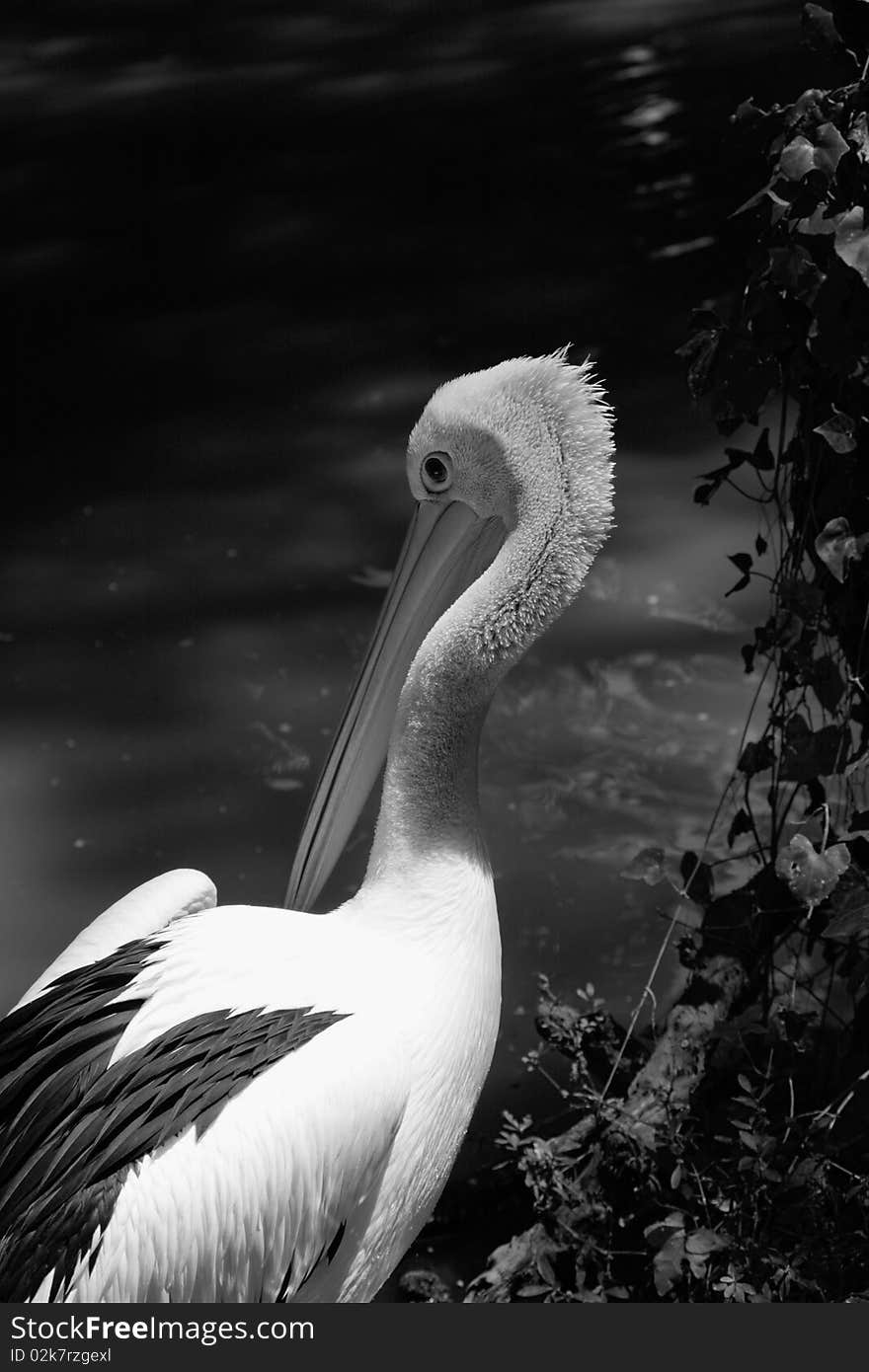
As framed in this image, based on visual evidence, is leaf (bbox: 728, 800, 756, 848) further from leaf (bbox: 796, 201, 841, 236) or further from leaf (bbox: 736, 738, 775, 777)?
leaf (bbox: 796, 201, 841, 236)

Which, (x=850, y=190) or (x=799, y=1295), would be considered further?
(x=799, y=1295)

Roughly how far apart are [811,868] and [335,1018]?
0.57 m

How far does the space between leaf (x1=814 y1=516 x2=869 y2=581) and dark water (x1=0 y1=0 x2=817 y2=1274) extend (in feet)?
4.33

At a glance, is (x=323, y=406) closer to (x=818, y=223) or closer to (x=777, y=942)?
(x=777, y=942)

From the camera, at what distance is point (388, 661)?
227 centimetres

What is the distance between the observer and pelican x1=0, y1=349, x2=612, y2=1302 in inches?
70.6

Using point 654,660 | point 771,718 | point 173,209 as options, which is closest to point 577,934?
point 654,660

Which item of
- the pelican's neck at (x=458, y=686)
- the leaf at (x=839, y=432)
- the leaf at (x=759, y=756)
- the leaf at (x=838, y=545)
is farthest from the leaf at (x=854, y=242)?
the leaf at (x=759, y=756)

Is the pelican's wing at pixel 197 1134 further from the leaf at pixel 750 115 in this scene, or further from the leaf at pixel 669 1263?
the leaf at pixel 750 115

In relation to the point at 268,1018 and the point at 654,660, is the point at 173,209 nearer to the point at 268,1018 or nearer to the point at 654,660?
the point at 654,660

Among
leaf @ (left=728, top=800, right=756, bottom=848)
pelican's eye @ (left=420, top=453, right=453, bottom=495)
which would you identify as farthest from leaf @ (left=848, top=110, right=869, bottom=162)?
leaf @ (left=728, top=800, right=756, bottom=848)

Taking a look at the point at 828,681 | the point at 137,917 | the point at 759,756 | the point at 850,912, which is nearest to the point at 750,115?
the point at 828,681

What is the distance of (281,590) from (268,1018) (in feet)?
8.24

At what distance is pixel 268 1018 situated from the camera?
188 cm
